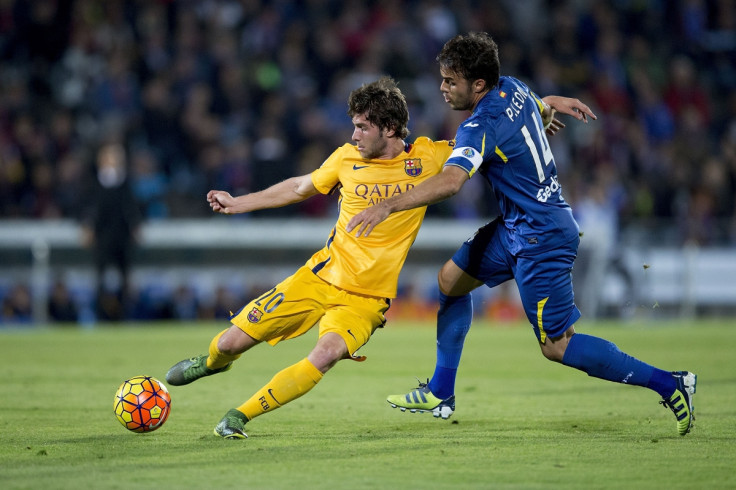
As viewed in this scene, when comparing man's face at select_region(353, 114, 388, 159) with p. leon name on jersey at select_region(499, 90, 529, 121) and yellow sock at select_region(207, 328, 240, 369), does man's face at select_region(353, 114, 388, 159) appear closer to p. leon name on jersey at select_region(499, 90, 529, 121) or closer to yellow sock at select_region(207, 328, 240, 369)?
p. leon name on jersey at select_region(499, 90, 529, 121)

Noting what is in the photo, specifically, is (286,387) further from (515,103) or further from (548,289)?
(515,103)

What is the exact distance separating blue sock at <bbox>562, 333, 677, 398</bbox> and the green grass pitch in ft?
1.01

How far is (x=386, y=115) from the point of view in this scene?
6102mm

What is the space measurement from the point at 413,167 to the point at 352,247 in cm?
60

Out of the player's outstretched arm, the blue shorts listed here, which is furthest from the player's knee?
the blue shorts

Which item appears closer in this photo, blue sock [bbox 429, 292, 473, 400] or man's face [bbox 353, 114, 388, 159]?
man's face [bbox 353, 114, 388, 159]

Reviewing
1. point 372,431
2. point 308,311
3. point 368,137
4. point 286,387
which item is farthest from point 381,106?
point 372,431

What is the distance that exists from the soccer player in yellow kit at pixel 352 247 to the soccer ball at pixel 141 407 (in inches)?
16.4

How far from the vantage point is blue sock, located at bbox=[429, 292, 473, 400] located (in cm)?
664

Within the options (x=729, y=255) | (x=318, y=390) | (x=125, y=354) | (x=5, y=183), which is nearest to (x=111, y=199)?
(x=5, y=183)

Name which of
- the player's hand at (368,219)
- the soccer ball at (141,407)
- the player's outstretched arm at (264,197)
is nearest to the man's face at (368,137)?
the player's outstretched arm at (264,197)

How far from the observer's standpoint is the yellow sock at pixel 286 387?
5758 millimetres

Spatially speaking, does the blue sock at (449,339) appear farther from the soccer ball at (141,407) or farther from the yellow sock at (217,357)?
the soccer ball at (141,407)

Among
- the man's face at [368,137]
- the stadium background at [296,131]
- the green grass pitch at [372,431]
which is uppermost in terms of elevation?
the stadium background at [296,131]
